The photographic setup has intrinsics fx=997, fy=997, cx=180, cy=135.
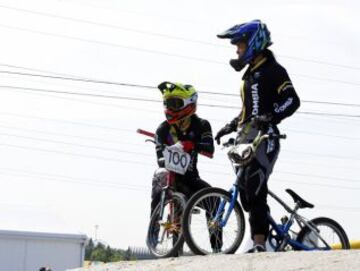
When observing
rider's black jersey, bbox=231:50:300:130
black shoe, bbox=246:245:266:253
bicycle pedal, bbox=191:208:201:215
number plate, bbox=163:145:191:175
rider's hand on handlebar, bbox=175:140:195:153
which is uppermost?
rider's black jersey, bbox=231:50:300:130

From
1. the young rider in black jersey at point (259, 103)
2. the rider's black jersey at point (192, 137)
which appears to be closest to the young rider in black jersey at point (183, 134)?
the rider's black jersey at point (192, 137)

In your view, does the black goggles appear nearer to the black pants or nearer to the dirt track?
the black pants

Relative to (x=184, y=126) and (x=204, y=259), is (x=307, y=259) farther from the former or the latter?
(x=184, y=126)

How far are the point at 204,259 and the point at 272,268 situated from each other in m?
0.89

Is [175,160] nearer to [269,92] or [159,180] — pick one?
[159,180]

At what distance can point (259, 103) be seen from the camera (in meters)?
8.99

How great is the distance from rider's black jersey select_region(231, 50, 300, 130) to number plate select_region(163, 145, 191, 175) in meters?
0.79

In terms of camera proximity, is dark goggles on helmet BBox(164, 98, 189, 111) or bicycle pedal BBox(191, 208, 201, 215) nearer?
bicycle pedal BBox(191, 208, 201, 215)

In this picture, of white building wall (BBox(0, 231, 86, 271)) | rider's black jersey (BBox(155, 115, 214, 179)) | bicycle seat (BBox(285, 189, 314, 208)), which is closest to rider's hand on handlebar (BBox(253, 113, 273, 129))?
bicycle seat (BBox(285, 189, 314, 208))

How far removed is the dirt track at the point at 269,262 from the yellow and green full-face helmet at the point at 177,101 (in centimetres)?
185

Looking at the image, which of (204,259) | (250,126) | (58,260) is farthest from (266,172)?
(58,260)

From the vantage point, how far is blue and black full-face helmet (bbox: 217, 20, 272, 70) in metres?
9.03

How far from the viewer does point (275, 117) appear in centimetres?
887

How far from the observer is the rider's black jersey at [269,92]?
29.1ft
